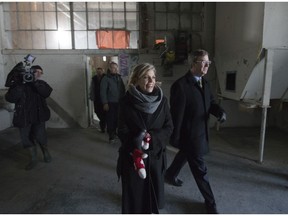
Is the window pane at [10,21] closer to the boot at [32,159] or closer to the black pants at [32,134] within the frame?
the black pants at [32,134]

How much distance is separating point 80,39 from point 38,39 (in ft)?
3.11

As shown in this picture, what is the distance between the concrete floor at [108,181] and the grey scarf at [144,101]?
3.87ft

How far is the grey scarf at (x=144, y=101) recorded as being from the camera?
1.65 m

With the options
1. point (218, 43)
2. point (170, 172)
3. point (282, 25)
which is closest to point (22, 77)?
point (170, 172)

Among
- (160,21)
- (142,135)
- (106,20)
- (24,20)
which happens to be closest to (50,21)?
(24,20)

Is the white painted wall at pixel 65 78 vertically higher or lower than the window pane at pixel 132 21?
lower

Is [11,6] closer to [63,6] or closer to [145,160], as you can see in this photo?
[63,6]

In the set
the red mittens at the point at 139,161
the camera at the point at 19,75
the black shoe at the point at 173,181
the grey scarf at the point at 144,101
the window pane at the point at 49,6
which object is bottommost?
the black shoe at the point at 173,181

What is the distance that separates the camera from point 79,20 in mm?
5500

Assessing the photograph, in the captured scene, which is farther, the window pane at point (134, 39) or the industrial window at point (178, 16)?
the window pane at point (134, 39)

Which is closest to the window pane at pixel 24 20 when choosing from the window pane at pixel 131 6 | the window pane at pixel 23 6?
the window pane at pixel 23 6

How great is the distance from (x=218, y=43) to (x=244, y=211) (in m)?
3.56

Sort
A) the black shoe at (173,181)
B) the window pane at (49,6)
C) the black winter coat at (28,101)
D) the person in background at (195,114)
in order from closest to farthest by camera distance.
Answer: the person in background at (195,114) → the black shoe at (173,181) → the black winter coat at (28,101) → the window pane at (49,6)

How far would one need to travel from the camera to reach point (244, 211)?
2.30 meters
